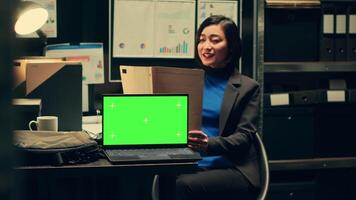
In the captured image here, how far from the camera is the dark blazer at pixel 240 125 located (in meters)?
2.14

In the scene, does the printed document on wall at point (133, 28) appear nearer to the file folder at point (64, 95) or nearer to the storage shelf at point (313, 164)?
the storage shelf at point (313, 164)

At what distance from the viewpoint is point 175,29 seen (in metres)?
3.25

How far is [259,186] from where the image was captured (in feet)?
7.07

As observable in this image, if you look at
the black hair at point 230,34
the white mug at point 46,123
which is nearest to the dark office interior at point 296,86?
the black hair at point 230,34

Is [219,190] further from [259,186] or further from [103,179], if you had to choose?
[103,179]

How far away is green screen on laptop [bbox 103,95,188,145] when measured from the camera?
1.81m

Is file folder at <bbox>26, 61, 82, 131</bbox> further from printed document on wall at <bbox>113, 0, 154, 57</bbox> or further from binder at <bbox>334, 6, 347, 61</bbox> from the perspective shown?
binder at <bbox>334, 6, 347, 61</bbox>

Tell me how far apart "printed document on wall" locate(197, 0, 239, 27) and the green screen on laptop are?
1490 millimetres

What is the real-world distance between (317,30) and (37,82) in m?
1.60

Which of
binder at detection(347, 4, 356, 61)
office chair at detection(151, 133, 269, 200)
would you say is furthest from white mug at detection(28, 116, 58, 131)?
binder at detection(347, 4, 356, 61)

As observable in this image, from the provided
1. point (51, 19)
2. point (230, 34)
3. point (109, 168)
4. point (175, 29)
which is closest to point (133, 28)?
point (175, 29)

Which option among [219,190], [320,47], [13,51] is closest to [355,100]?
[320,47]

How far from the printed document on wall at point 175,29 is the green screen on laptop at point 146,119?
1395mm

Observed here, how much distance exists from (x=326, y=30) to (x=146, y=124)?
1.56 metres
